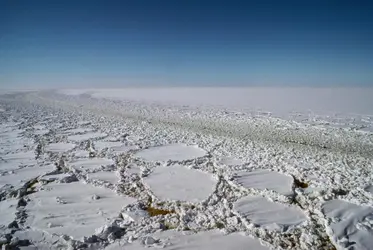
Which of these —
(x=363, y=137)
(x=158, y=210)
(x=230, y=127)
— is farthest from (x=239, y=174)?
(x=363, y=137)

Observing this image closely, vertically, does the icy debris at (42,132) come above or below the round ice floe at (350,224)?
above

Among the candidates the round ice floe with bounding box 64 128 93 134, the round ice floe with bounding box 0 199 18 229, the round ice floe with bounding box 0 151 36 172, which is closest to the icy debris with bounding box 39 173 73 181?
the round ice floe with bounding box 0 199 18 229

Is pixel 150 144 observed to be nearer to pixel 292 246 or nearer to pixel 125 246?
pixel 125 246

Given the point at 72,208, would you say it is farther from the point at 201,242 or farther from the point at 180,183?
the point at 201,242

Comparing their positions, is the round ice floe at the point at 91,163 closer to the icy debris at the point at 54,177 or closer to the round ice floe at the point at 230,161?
the icy debris at the point at 54,177

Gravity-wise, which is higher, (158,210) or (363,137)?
(363,137)

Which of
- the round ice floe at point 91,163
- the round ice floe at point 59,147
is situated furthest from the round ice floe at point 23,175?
the round ice floe at point 59,147
